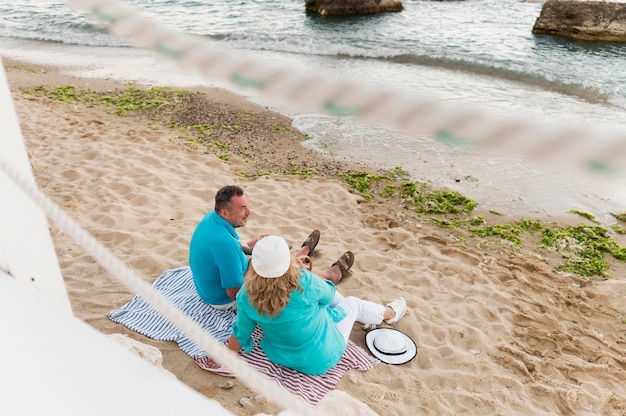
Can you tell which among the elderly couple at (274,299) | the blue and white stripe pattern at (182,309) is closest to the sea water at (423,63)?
the elderly couple at (274,299)

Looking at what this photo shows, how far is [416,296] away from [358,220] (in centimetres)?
142

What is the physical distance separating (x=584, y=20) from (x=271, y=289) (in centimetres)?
1574

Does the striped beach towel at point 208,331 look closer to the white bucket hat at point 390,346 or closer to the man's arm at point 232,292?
the white bucket hat at point 390,346

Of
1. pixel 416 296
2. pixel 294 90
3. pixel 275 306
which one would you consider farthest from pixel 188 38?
pixel 416 296

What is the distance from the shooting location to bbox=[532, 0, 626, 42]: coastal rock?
13.9 meters

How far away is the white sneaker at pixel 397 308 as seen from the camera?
12.3ft

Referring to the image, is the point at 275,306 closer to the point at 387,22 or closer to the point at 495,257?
the point at 495,257

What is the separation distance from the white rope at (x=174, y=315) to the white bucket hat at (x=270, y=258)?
149 centimetres

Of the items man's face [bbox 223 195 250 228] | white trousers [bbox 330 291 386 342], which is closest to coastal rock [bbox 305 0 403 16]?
man's face [bbox 223 195 250 228]

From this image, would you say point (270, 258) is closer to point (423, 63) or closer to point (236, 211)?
point (236, 211)

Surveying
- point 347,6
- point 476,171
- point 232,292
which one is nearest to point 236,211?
point 232,292

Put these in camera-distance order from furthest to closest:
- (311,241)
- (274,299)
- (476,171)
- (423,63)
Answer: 1. (423,63)
2. (476,171)
3. (311,241)
4. (274,299)

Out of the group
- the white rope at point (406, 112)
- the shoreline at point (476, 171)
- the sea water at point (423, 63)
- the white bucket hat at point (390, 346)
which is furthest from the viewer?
the sea water at point (423, 63)

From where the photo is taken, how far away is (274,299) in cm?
279
